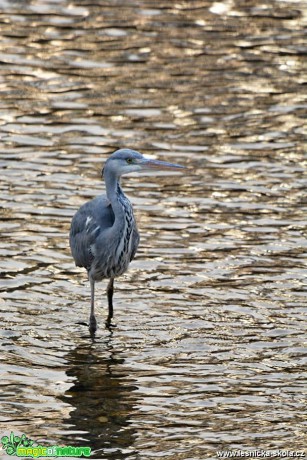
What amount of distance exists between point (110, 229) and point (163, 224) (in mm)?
2337

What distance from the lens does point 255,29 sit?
22.8m

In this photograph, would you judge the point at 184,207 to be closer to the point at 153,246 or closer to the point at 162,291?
the point at 153,246

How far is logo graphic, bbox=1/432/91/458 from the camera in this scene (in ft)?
32.6

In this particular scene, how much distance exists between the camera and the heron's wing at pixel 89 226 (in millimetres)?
12945

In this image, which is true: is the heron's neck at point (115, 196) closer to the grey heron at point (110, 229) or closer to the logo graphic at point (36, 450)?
the grey heron at point (110, 229)

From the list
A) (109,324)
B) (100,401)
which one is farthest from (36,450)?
(109,324)

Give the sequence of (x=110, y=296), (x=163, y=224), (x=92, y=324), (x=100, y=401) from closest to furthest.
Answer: (x=100, y=401), (x=92, y=324), (x=110, y=296), (x=163, y=224)

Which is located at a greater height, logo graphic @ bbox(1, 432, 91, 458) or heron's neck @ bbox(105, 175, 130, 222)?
heron's neck @ bbox(105, 175, 130, 222)

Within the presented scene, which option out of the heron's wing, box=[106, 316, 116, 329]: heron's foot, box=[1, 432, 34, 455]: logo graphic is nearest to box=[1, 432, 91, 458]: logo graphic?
box=[1, 432, 34, 455]: logo graphic

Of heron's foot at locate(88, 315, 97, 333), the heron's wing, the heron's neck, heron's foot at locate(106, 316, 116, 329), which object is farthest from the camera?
the heron's wing

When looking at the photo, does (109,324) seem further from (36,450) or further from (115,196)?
(36,450)

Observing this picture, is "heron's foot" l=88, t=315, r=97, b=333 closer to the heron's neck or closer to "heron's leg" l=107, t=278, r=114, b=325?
"heron's leg" l=107, t=278, r=114, b=325

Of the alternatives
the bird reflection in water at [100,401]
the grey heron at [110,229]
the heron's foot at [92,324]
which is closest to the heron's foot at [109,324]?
the grey heron at [110,229]

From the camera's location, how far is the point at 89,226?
42.7 ft
